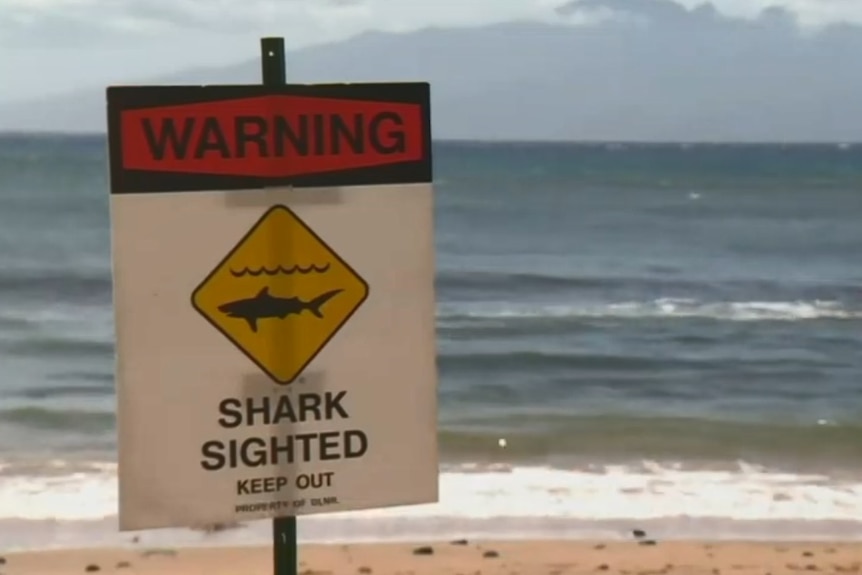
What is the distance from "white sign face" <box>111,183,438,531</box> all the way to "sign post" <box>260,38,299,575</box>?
12 cm

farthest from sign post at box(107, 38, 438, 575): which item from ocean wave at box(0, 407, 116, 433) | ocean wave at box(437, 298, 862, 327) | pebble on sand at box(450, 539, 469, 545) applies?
ocean wave at box(437, 298, 862, 327)

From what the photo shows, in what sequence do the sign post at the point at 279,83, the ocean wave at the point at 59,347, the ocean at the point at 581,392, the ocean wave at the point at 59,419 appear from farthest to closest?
the ocean wave at the point at 59,347 < the ocean wave at the point at 59,419 < the ocean at the point at 581,392 < the sign post at the point at 279,83

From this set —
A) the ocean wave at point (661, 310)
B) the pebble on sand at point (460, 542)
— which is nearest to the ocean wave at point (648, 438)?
the pebble on sand at point (460, 542)

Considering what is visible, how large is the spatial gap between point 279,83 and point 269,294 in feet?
1.46

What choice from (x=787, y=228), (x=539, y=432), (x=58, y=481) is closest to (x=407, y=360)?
(x=58, y=481)

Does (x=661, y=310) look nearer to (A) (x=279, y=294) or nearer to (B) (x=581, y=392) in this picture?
(B) (x=581, y=392)

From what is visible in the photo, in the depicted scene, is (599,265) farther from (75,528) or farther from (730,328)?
(75,528)

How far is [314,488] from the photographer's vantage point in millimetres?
3125

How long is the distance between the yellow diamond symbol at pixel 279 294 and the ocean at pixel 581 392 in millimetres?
5393

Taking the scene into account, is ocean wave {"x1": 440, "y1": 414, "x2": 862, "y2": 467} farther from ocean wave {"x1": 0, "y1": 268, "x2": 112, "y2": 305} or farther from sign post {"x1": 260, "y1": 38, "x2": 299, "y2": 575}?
ocean wave {"x1": 0, "y1": 268, "x2": 112, "y2": 305}

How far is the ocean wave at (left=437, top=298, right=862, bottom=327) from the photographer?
21.2 metres

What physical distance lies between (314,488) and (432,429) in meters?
0.29

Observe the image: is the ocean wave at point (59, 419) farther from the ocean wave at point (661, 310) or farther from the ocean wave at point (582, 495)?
the ocean wave at point (661, 310)

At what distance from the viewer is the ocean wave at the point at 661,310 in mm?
21250
